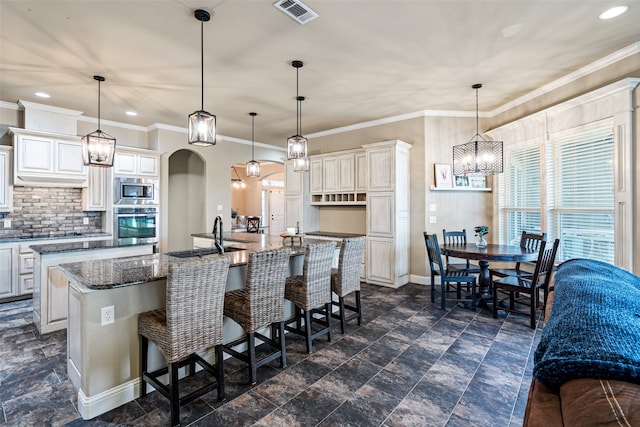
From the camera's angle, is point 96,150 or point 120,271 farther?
point 96,150

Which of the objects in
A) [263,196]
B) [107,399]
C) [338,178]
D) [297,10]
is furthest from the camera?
[263,196]

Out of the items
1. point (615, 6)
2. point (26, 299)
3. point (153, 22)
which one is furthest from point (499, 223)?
point (26, 299)

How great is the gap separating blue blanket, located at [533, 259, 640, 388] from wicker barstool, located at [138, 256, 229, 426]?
1754 mm

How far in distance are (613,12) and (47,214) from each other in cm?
748

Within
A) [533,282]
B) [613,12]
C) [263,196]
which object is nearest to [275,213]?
[263,196]

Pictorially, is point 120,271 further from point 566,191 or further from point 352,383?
point 566,191

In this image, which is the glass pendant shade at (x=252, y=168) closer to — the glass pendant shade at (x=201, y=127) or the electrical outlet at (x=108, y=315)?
the glass pendant shade at (x=201, y=127)

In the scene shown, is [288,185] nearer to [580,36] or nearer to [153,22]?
[153,22]

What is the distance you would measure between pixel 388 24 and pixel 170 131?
15.8 feet

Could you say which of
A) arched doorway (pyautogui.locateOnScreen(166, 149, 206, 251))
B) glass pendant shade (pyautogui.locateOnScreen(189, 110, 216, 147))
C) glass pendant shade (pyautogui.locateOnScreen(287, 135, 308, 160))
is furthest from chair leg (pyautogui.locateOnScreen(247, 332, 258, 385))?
arched doorway (pyautogui.locateOnScreen(166, 149, 206, 251))

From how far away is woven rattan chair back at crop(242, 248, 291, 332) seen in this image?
93.1 inches

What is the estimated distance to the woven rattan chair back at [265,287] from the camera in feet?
7.76

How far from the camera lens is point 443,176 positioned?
209 inches

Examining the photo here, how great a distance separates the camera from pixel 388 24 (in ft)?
9.30
